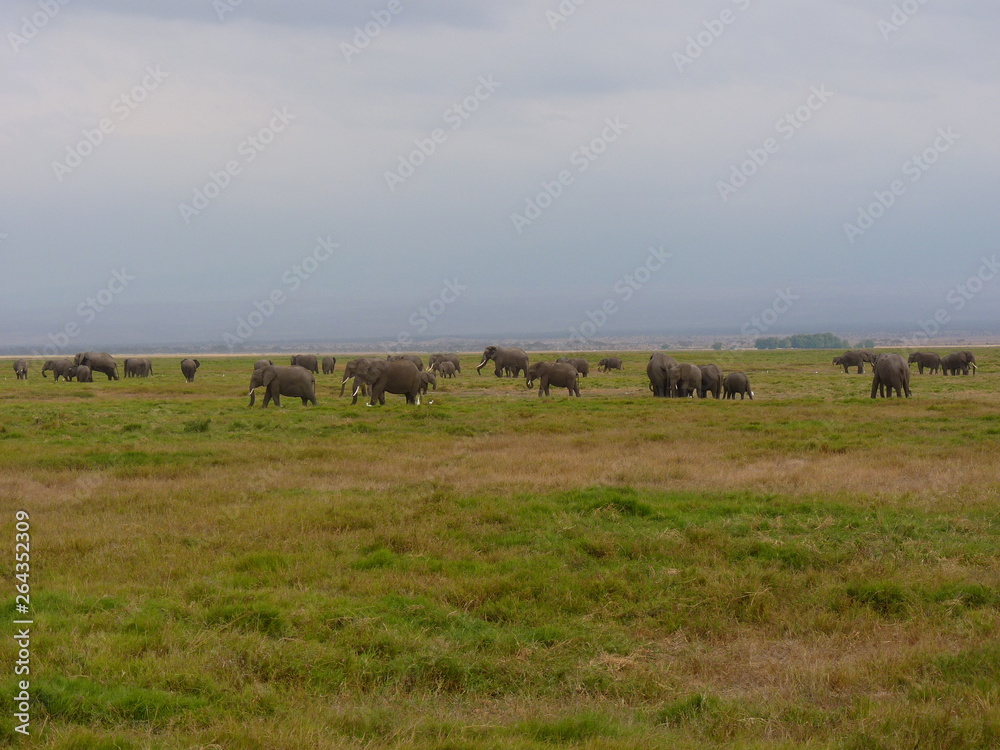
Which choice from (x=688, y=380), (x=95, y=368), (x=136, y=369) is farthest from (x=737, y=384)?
(x=136, y=369)

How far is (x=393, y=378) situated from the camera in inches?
1267

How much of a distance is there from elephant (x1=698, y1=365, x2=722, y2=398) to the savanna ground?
17.8m

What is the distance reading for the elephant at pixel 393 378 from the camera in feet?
105

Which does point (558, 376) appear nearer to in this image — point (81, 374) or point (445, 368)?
point (445, 368)

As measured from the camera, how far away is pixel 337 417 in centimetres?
2605

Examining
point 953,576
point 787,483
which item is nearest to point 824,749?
point 953,576

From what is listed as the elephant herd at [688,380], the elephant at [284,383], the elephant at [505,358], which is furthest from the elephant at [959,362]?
the elephant at [284,383]

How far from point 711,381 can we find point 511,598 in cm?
2961

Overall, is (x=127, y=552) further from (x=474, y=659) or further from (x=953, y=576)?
(x=953, y=576)

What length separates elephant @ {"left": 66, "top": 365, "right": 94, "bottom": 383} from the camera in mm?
52406

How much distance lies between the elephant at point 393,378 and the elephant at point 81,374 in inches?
1143

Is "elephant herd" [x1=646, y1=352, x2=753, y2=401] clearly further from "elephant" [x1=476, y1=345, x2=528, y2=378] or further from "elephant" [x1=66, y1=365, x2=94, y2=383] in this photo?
"elephant" [x1=66, y1=365, x2=94, y2=383]

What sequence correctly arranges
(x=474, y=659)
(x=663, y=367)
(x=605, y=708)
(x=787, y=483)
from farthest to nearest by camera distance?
(x=663, y=367)
(x=787, y=483)
(x=474, y=659)
(x=605, y=708)

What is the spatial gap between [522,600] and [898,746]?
159 inches
